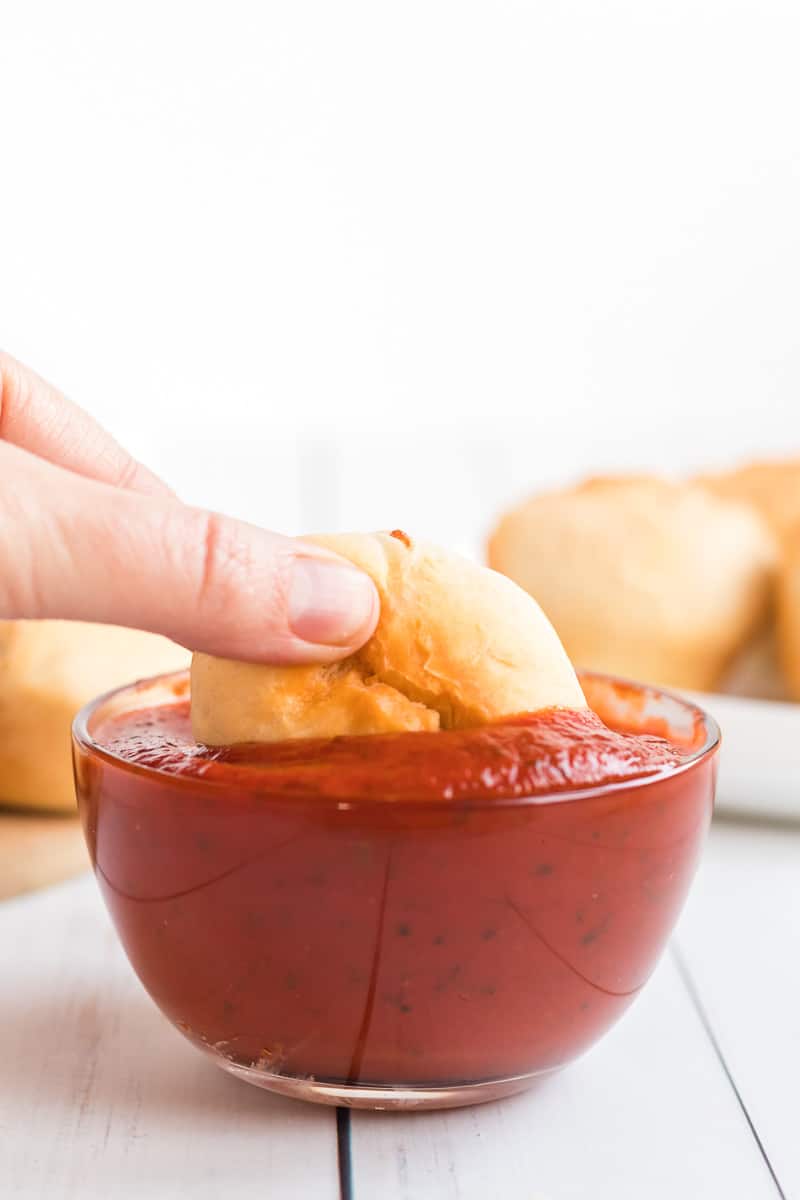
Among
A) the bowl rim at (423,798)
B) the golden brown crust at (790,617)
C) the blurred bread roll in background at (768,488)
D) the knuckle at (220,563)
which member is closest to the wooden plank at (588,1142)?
the bowl rim at (423,798)

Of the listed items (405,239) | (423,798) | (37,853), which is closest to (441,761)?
(423,798)

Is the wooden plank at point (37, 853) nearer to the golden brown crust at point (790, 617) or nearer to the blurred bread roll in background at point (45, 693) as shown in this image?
the blurred bread roll in background at point (45, 693)

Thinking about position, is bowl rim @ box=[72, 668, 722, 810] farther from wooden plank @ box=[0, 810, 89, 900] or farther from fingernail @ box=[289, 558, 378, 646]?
wooden plank @ box=[0, 810, 89, 900]

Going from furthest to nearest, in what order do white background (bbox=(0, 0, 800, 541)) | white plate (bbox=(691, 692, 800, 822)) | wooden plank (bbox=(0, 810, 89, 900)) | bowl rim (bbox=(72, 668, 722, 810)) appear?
1. white background (bbox=(0, 0, 800, 541))
2. white plate (bbox=(691, 692, 800, 822))
3. wooden plank (bbox=(0, 810, 89, 900))
4. bowl rim (bbox=(72, 668, 722, 810))

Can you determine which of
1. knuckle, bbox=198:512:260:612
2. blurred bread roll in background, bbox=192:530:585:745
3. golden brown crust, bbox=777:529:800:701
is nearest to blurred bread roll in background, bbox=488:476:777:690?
golden brown crust, bbox=777:529:800:701

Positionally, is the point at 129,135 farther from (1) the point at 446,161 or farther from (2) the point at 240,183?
(1) the point at 446,161
